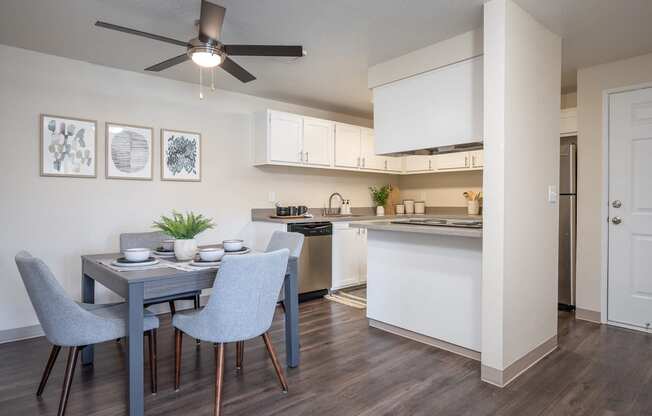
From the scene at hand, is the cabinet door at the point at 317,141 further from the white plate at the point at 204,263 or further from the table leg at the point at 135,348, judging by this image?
the table leg at the point at 135,348

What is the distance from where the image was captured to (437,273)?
9.62ft

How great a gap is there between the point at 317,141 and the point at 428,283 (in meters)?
2.45

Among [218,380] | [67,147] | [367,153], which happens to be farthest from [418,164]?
[218,380]

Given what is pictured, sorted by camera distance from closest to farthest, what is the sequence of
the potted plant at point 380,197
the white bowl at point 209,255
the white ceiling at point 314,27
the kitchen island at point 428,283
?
1. the white bowl at point 209,255
2. the white ceiling at point 314,27
3. the kitchen island at point 428,283
4. the potted plant at point 380,197

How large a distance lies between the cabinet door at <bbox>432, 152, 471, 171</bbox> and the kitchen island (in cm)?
232

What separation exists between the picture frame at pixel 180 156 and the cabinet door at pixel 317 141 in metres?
1.24

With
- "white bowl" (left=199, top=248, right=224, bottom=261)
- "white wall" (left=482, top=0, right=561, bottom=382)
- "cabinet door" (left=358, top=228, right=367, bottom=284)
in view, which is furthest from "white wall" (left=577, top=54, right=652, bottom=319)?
"white bowl" (left=199, top=248, right=224, bottom=261)

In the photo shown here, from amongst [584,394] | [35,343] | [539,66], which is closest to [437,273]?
[584,394]

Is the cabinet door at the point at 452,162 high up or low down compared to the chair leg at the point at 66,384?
up

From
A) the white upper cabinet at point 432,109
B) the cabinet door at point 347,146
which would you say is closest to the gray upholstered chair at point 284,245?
the white upper cabinet at point 432,109

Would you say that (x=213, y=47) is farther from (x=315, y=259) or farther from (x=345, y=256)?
(x=345, y=256)

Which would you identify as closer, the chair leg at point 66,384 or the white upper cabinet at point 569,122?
the chair leg at point 66,384

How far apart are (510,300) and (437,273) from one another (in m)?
0.60

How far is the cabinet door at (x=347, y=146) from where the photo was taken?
198 inches
